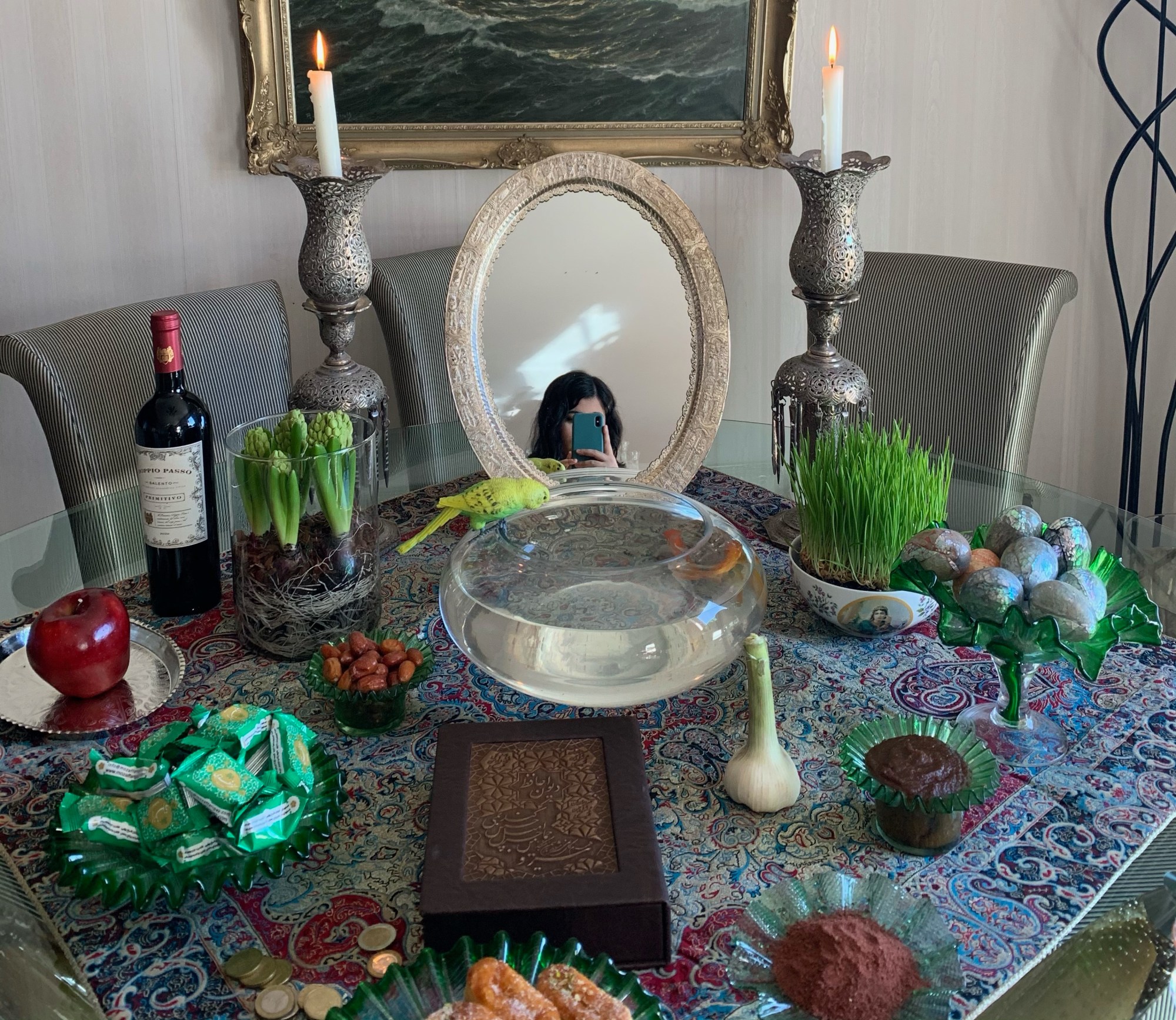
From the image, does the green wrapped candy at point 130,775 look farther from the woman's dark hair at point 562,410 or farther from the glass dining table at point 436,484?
the woman's dark hair at point 562,410

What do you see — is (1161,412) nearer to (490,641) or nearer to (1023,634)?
(1023,634)

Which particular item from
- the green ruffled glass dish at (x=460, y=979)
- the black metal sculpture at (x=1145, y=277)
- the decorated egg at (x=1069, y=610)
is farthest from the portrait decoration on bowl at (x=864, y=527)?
the black metal sculpture at (x=1145, y=277)

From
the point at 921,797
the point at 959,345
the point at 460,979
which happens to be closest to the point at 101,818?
the point at 460,979

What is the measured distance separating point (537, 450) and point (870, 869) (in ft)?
2.23

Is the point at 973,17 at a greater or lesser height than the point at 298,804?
greater

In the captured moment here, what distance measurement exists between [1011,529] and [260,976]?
65 cm

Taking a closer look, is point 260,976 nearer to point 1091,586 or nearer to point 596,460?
point 1091,586

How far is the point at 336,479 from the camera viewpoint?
3.34 ft

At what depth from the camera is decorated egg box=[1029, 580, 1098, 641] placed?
0.83 m

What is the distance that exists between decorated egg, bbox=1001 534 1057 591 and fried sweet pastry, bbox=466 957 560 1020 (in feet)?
1.60

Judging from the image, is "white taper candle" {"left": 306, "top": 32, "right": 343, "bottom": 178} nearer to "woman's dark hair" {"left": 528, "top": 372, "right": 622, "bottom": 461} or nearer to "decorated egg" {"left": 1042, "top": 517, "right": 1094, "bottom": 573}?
"woman's dark hair" {"left": 528, "top": 372, "right": 622, "bottom": 461}

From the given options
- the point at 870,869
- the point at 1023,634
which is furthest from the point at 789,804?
the point at 1023,634

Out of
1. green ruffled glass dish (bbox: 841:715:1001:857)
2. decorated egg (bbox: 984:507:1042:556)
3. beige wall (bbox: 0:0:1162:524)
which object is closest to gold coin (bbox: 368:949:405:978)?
green ruffled glass dish (bbox: 841:715:1001:857)

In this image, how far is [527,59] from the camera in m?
1.98
